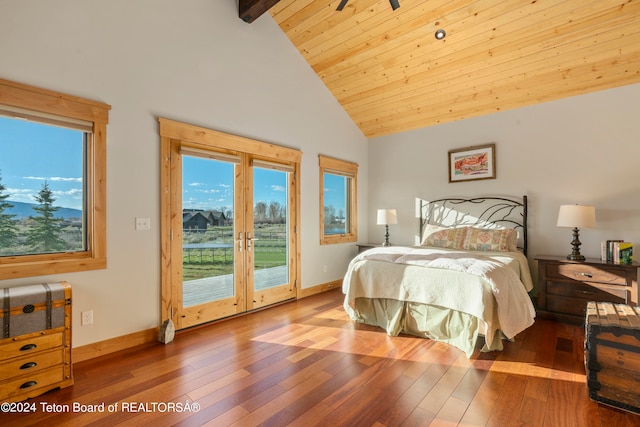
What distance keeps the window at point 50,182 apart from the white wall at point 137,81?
91 millimetres

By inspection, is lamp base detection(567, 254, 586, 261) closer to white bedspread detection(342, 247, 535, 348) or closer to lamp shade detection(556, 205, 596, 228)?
lamp shade detection(556, 205, 596, 228)

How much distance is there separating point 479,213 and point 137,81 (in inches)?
183

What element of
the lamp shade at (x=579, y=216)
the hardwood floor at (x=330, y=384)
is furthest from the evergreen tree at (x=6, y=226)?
the lamp shade at (x=579, y=216)

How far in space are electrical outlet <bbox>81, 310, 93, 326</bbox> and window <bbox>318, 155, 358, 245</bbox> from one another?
3080mm

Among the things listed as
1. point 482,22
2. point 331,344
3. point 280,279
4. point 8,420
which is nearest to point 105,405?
point 8,420

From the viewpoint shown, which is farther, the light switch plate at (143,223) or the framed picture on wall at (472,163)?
the framed picture on wall at (472,163)

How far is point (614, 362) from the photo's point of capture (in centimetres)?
198

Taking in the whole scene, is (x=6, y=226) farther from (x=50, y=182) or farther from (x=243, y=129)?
(x=243, y=129)

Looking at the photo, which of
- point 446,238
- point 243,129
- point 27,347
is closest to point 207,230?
point 243,129

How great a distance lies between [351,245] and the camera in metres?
5.59

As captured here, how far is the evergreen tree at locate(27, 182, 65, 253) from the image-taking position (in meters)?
2.52

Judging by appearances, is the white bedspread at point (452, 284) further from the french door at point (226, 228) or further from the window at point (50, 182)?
the window at point (50, 182)

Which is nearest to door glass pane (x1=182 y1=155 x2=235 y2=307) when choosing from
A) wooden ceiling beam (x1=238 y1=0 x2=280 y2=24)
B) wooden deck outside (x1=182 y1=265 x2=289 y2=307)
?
wooden deck outside (x1=182 y1=265 x2=289 y2=307)

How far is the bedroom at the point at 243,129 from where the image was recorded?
266 cm
